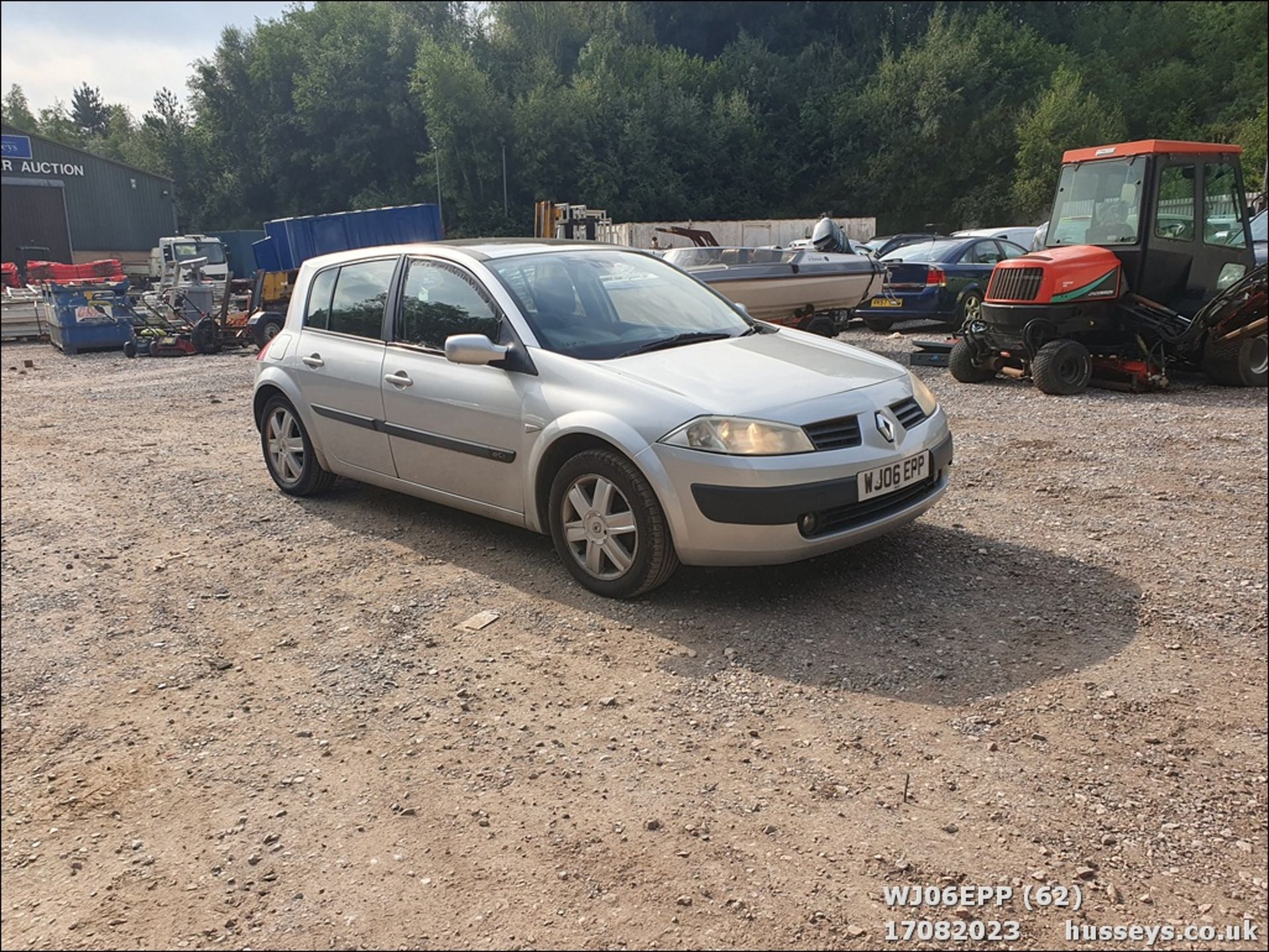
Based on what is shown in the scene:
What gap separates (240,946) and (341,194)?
51.0 meters

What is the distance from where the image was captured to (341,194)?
49031 millimetres

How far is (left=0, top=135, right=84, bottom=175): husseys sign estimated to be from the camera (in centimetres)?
3803

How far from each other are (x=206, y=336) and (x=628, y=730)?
16.8 meters

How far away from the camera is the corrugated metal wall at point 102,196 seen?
39281 millimetres

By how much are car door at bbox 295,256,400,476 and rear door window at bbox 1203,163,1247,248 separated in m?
8.17

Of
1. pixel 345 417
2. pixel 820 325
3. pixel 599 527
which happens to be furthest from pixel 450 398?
pixel 820 325

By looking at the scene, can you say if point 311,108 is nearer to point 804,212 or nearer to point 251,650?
point 804,212

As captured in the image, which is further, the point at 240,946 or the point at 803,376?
the point at 803,376

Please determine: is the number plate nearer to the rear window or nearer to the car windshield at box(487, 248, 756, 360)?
the car windshield at box(487, 248, 756, 360)

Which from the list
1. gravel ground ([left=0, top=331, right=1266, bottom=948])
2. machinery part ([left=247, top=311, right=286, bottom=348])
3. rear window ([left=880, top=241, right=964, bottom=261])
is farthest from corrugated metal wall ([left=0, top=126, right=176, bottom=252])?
gravel ground ([left=0, top=331, right=1266, bottom=948])

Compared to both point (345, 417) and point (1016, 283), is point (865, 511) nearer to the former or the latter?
point (345, 417)

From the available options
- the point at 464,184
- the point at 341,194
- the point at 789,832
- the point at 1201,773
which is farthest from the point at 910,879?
the point at 341,194

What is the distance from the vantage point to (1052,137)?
4091 centimetres

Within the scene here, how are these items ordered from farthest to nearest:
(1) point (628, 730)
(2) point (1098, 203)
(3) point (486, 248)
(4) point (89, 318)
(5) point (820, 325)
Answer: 1. (4) point (89, 318)
2. (5) point (820, 325)
3. (2) point (1098, 203)
4. (3) point (486, 248)
5. (1) point (628, 730)
